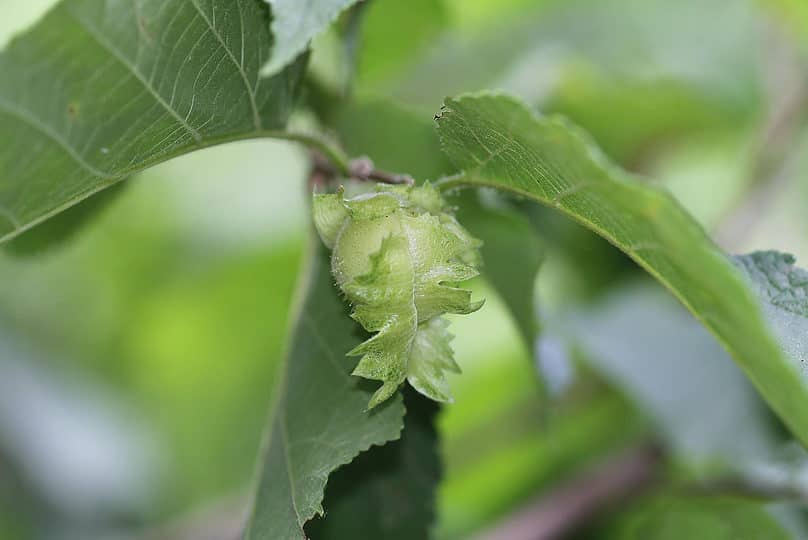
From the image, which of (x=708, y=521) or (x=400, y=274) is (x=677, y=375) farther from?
Answer: (x=400, y=274)

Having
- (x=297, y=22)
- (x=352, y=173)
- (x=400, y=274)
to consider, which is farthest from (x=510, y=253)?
(x=297, y=22)

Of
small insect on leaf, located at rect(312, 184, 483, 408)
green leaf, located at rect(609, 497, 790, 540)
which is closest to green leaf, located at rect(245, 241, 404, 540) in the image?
small insect on leaf, located at rect(312, 184, 483, 408)

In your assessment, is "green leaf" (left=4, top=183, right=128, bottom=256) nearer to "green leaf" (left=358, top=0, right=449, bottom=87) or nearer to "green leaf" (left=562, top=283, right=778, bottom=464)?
"green leaf" (left=358, top=0, right=449, bottom=87)

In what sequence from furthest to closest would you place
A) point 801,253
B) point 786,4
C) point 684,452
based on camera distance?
point 801,253, point 786,4, point 684,452

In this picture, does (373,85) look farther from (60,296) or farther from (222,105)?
(60,296)

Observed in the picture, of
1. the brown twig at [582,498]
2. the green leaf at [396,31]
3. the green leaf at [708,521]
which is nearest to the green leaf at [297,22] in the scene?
the green leaf at [396,31]

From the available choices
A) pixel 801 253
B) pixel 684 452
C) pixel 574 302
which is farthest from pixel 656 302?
pixel 801 253
